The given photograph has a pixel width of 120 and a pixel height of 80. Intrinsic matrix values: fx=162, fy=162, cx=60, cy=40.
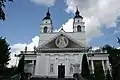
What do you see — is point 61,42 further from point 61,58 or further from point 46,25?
point 46,25

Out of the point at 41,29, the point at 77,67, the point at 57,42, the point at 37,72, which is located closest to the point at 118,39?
the point at 77,67

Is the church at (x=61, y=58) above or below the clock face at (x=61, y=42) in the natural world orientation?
below

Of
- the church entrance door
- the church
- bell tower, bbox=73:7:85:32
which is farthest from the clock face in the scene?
bell tower, bbox=73:7:85:32

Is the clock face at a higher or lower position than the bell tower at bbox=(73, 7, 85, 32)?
lower

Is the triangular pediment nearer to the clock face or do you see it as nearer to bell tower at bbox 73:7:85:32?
the clock face

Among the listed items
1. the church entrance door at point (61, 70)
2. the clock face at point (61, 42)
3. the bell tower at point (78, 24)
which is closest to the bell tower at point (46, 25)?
the bell tower at point (78, 24)

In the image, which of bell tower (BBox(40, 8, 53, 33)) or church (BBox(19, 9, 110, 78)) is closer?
church (BBox(19, 9, 110, 78))

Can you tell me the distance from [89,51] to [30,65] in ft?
40.3

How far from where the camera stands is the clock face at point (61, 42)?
1276 inches

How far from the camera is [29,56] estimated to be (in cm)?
3291

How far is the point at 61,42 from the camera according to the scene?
107 feet

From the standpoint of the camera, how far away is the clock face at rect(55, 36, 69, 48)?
32406mm

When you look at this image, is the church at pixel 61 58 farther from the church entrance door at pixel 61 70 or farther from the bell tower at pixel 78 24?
the bell tower at pixel 78 24

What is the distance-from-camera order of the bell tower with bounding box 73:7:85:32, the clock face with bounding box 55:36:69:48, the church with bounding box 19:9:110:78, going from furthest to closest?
the bell tower with bounding box 73:7:85:32
the clock face with bounding box 55:36:69:48
the church with bounding box 19:9:110:78
